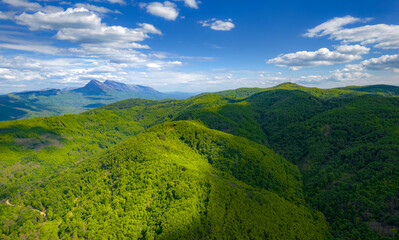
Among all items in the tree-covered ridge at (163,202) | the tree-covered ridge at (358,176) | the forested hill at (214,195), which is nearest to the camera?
the tree-covered ridge at (163,202)

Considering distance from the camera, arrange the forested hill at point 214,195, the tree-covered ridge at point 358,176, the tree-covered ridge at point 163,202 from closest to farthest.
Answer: the tree-covered ridge at point 163,202
the forested hill at point 214,195
the tree-covered ridge at point 358,176

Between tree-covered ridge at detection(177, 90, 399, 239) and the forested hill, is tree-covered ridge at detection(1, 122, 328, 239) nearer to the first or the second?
the forested hill

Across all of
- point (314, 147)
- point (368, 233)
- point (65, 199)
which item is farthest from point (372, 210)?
point (65, 199)

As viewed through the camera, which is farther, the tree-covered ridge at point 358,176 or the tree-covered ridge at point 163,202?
the tree-covered ridge at point 358,176

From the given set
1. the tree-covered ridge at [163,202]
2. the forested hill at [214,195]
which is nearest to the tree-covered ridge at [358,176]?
the forested hill at [214,195]

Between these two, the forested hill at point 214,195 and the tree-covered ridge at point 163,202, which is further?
the forested hill at point 214,195

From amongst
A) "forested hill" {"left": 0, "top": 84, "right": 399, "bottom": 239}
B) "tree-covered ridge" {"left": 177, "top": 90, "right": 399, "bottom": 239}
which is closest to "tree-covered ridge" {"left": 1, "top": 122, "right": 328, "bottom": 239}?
"forested hill" {"left": 0, "top": 84, "right": 399, "bottom": 239}

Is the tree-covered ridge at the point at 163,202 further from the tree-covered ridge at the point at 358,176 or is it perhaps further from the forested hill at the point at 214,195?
the tree-covered ridge at the point at 358,176

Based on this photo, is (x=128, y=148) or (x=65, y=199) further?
(x=128, y=148)

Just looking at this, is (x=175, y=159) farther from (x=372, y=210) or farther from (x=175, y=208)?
(x=372, y=210)
